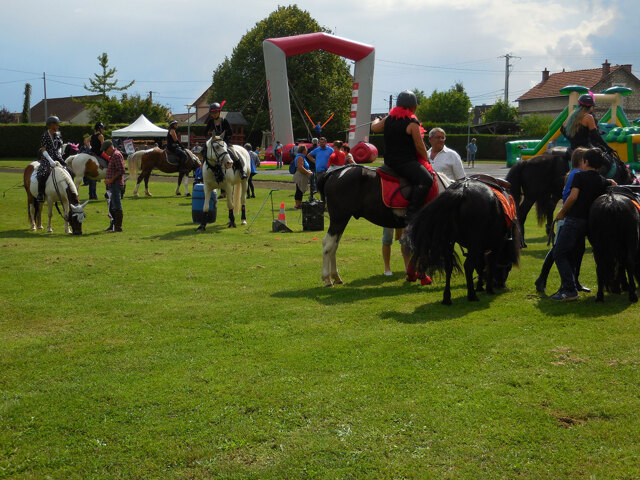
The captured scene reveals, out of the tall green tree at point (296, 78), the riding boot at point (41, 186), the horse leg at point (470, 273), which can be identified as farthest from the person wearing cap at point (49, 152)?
the tall green tree at point (296, 78)

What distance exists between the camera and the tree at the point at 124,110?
62469 mm

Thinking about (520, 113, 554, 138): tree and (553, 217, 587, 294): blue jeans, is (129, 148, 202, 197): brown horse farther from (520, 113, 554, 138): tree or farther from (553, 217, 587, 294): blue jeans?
(520, 113, 554, 138): tree

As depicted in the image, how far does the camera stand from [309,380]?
5148mm

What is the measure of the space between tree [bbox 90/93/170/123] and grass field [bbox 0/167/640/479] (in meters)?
57.3

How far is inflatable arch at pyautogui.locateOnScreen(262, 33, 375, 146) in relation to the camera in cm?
3164

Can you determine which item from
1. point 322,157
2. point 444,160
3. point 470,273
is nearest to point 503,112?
point 322,157

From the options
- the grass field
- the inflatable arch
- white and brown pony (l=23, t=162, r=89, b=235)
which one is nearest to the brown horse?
white and brown pony (l=23, t=162, r=89, b=235)

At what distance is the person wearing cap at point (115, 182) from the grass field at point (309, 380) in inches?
212

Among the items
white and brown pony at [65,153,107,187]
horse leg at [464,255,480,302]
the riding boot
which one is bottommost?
horse leg at [464,255,480,302]

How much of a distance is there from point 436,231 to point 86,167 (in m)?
13.8

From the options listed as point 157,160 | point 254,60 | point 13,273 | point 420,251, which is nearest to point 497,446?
point 420,251

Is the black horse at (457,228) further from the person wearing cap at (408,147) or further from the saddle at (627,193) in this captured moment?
the saddle at (627,193)

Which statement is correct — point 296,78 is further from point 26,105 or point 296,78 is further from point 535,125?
point 26,105

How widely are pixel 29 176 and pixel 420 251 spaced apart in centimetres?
1123
